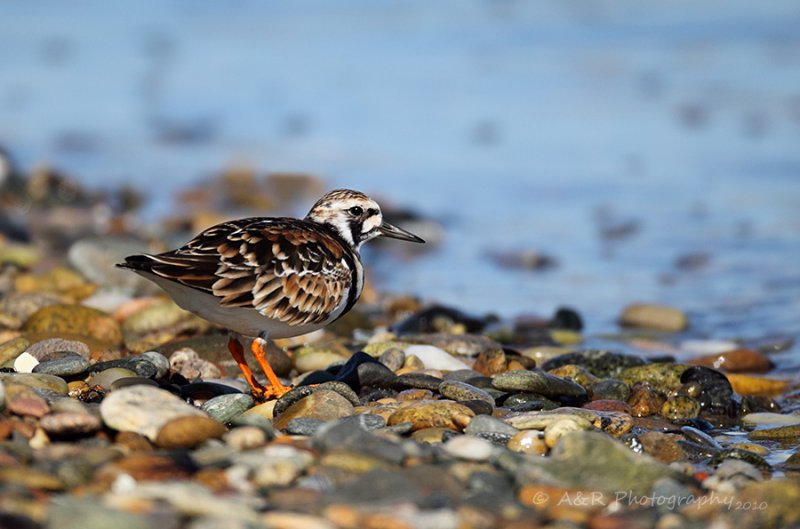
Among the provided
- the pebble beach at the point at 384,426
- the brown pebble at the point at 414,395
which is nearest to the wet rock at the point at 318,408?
the pebble beach at the point at 384,426

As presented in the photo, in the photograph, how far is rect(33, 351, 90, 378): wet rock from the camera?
5293 millimetres

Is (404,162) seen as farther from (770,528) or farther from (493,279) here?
(770,528)

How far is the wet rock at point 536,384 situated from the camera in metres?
5.55

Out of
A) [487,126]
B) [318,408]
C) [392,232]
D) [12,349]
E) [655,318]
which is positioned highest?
[487,126]

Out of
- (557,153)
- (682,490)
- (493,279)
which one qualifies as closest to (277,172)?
(557,153)

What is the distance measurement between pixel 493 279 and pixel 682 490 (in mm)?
6001

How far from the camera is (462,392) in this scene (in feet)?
17.6

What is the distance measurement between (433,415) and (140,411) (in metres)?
1.26

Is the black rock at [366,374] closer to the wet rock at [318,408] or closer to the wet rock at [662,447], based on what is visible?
the wet rock at [318,408]

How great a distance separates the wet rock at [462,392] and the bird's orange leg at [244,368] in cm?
88

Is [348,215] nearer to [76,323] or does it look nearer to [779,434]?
[76,323]

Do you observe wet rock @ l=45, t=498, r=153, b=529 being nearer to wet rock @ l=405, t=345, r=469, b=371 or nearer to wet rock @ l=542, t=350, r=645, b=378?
wet rock @ l=405, t=345, r=469, b=371

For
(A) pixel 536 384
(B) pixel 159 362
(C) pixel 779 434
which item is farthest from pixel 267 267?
(C) pixel 779 434

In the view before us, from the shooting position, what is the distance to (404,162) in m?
13.5
